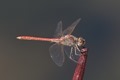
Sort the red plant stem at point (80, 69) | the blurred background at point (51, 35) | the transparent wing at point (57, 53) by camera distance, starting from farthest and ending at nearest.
Answer: 1. the blurred background at point (51, 35)
2. the transparent wing at point (57, 53)
3. the red plant stem at point (80, 69)

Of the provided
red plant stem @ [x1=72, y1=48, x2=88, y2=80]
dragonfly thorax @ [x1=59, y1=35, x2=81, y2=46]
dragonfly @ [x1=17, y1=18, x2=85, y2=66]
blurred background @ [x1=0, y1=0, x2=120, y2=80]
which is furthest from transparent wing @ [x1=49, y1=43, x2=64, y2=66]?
blurred background @ [x1=0, y1=0, x2=120, y2=80]

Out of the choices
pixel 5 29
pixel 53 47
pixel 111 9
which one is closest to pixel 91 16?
pixel 111 9

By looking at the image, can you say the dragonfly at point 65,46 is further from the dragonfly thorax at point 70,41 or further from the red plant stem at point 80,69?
the red plant stem at point 80,69

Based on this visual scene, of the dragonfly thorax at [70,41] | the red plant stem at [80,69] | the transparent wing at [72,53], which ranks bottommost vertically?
the red plant stem at [80,69]

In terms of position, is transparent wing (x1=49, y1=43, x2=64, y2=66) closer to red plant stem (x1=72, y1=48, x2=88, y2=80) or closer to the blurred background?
red plant stem (x1=72, y1=48, x2=88, y2=80)

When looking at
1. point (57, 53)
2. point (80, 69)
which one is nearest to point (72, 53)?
point (57, 53)

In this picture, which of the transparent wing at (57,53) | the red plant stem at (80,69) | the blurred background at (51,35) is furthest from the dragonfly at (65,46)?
the blurred background at (51,35)

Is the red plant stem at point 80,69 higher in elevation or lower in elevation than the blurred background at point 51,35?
lower
